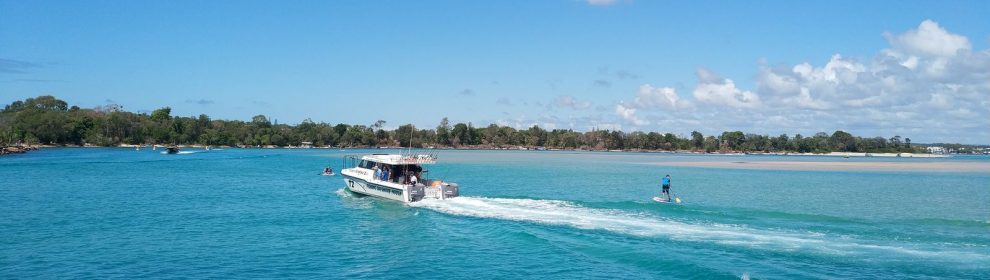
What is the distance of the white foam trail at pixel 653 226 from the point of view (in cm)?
2588

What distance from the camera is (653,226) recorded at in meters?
31.5

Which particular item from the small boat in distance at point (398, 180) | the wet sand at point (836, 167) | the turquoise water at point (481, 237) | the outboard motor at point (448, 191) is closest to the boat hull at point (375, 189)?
the small boat in distance at point (398, 180)

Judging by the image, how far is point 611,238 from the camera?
28.2 m

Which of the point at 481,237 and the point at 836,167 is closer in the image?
the point at 481,237

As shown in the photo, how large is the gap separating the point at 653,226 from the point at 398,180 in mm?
18203

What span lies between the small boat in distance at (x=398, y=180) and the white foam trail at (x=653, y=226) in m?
0.84

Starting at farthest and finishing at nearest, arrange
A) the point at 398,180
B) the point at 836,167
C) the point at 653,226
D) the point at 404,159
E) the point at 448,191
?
the point at 836,167 → the point at 398,180 → the point at 404,159 → the point at 448,191 → the point at 653,226

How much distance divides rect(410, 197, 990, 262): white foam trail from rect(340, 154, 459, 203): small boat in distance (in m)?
0.84

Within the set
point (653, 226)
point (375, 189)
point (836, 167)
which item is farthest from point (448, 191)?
point (836, 167)

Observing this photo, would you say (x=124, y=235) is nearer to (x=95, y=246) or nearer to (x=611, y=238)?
(x=95, y=246)

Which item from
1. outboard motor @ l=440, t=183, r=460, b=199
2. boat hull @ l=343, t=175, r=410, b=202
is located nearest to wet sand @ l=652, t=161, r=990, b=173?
boat hull @ l=343, t=175, r=410, b=202

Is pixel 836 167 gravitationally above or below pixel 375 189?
above

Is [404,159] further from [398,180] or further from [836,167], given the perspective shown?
[836,167]

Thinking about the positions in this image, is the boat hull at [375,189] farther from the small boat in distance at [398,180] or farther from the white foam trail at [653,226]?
the white foam trail at [653,226]
